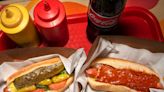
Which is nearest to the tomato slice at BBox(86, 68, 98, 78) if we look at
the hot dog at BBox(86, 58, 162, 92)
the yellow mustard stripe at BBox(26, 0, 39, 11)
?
the hot dog at BBox(86, 58, 162, 92)

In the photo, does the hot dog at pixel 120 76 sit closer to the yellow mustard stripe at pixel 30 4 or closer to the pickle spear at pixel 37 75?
the pickle spear at pixel 37 75

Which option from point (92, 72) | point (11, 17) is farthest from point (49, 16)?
point (92, 72)

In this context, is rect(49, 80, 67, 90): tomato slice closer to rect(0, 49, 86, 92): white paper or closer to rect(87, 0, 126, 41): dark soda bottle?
rect(0, 49, 86, 92): white paper

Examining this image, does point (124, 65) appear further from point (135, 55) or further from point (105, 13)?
point (105, 13)

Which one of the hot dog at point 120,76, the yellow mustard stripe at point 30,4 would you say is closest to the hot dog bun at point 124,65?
the hot dog at point 120,76

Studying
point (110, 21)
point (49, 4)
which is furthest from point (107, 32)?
point (49, 4)

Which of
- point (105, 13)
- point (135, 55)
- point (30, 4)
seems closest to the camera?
point (105, 13)
